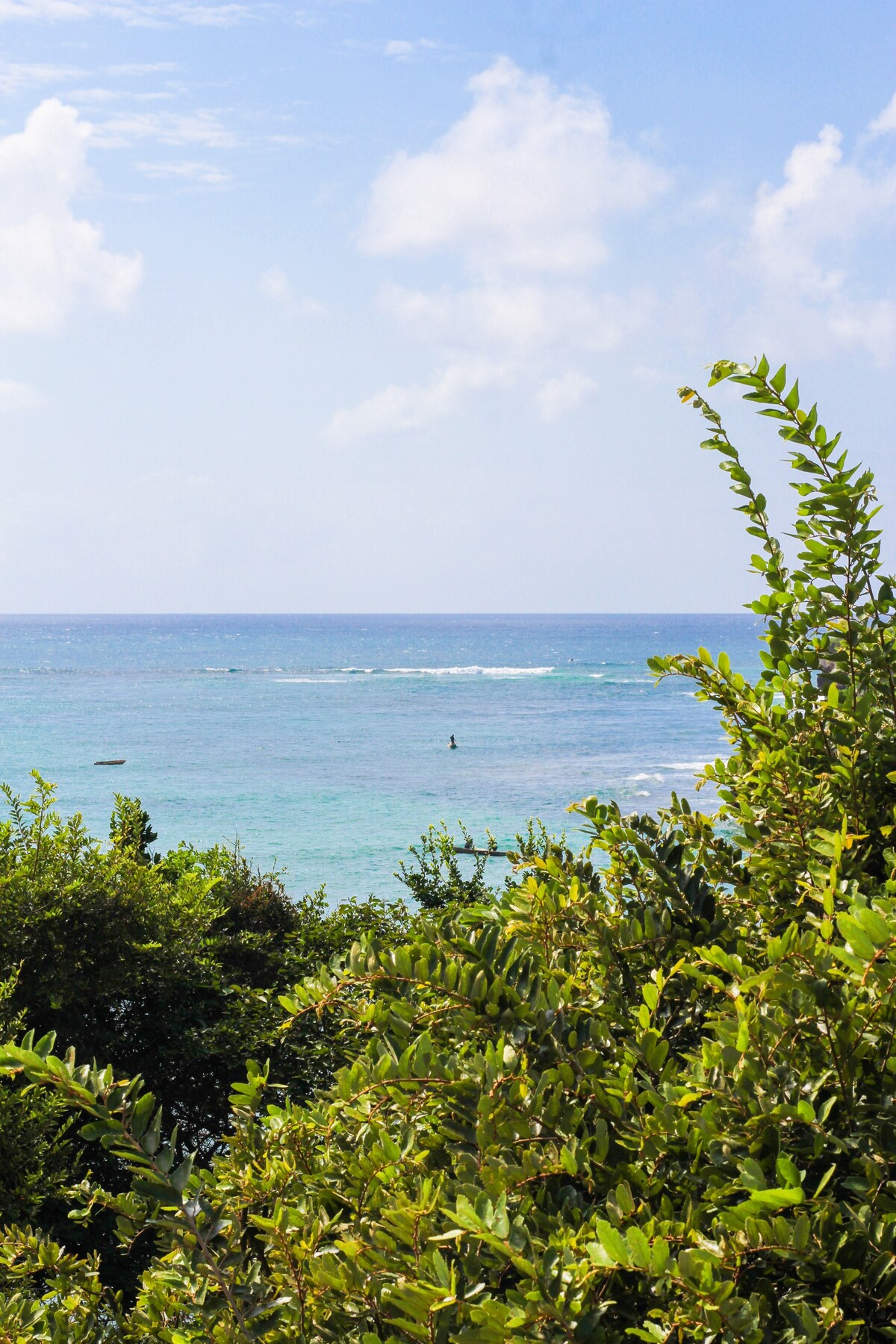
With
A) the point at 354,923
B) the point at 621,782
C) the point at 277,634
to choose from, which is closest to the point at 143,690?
the point at 621,782

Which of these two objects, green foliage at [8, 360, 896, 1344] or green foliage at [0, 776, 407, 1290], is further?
green foliage at [0, 776, 407, 1290]

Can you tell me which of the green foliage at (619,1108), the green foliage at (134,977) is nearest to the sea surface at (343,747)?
the green foliage at (134,977)

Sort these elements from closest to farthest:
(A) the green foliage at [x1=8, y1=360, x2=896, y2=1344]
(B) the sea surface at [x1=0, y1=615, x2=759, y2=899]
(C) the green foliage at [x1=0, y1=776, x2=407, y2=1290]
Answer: (A) the green foliage at [x1=8, y1=360, x2=896, y2=1344] → (C) the green foliage at [x1=0, y1=776, x2=407, y2=1290] → (B) the sea surface at [x1=0, y1=615, x2=759, y2=899]

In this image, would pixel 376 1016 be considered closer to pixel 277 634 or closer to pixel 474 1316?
pixel 474 1316

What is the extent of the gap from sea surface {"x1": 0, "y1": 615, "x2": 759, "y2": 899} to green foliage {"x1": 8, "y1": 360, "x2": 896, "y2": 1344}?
5852mm

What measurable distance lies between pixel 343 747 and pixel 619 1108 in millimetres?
47618

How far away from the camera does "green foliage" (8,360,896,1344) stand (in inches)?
54.2

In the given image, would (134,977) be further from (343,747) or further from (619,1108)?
(343,747)

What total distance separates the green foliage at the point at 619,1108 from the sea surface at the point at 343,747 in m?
5.85

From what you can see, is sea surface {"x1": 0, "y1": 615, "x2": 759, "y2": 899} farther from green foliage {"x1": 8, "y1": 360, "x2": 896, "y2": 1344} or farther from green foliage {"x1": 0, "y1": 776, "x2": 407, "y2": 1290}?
green foliage {"x1": 8, "y1": 360, "x2": 896, "y2": 1344}

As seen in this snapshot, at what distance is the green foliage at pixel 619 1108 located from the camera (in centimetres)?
138

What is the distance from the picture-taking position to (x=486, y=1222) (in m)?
1.37

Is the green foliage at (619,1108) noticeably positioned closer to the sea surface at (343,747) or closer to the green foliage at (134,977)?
the green foliage at (134,977)

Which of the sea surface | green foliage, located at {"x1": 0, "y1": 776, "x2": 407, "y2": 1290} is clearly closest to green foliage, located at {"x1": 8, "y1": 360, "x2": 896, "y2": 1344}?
green foliage, located at {"x1": 0, "y1": 776, "x2": 407, "y2": 1290}
